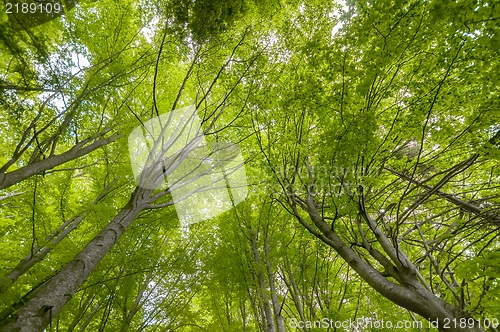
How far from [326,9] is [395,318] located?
19.4 ft

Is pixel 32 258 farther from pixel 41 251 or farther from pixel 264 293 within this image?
pixel 264 293

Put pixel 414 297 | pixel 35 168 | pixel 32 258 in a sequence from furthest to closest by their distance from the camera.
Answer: pixel 35 168 → pixel 32 258 → pixel 414 297

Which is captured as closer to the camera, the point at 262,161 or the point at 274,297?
the point at 274,297

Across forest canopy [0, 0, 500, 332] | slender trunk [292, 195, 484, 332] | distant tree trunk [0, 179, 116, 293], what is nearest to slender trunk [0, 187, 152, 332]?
forest canopy [0, 0, 500, 332]

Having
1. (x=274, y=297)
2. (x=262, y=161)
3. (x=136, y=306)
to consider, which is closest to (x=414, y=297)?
(x=274, y=297)

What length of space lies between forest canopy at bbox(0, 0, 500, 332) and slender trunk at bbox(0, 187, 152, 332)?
15mm

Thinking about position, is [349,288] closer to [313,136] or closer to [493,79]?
[313,136]

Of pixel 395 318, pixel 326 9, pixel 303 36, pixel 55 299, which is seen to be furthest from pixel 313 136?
pixel 55 299

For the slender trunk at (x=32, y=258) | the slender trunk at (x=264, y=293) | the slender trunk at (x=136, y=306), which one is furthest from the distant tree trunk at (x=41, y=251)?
the slender trunk at (x=264, y=293)

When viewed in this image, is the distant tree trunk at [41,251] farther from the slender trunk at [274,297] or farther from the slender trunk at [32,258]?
the slender trunk at [274,297]

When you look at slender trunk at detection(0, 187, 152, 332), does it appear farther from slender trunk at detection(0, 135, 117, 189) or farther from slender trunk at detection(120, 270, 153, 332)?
slender trunk at detection(120, 270, 153, 332)

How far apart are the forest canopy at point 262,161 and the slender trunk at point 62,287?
0.02 m

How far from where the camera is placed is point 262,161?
4445mm

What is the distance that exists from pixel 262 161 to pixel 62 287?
3.18 m
